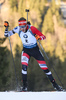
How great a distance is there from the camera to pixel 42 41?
314 cm

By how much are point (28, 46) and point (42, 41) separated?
12.0 inches

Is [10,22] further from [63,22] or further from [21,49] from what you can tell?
[63,22]

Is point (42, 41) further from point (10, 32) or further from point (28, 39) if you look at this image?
point (10, 32)

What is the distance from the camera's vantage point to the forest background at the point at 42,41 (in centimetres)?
315

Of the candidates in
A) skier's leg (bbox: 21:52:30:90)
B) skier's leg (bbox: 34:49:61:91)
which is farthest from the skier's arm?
skier's leg (bbox: 34:49:61:91)

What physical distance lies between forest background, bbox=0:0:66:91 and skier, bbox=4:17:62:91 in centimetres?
8

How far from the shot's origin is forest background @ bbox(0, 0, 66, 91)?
124 inches

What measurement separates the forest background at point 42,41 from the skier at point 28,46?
3.3 inches
